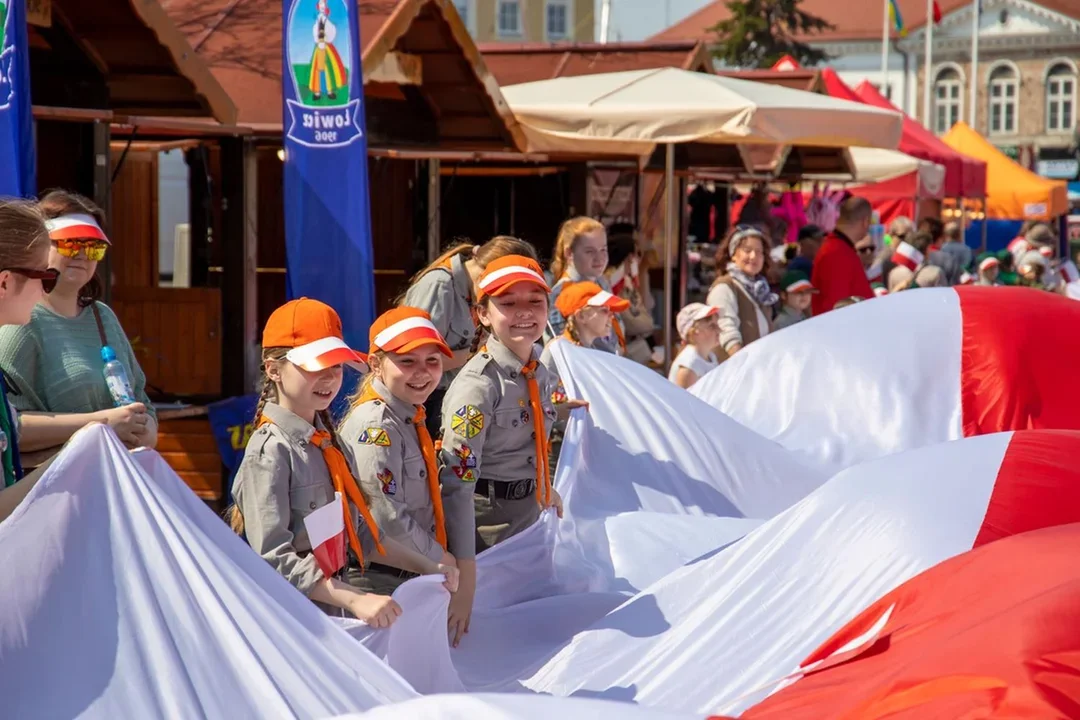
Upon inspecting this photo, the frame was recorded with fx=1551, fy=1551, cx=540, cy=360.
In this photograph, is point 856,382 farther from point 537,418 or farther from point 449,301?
point 537,418

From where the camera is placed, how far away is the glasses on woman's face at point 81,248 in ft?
14.4

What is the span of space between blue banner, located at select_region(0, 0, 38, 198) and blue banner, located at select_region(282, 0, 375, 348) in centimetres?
138

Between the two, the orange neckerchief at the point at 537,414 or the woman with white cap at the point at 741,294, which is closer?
the orange neckerchief at the point at 537,414

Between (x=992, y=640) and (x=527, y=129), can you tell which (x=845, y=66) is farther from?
(x=992, y=640)

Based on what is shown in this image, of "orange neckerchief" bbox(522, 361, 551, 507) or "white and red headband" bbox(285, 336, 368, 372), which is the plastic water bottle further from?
"orange neckerchief" bbox(522, 361, 551, 507)

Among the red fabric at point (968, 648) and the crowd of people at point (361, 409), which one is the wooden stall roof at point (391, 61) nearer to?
the crowd of people at point (361, 409)

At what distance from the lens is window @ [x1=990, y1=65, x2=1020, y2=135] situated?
59719 millimetres

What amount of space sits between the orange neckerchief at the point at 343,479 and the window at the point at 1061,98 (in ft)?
195

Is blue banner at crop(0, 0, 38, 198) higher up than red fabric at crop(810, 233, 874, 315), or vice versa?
blue banner at crop(0, 0, 38, 198)

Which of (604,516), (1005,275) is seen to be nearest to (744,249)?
(604,516)

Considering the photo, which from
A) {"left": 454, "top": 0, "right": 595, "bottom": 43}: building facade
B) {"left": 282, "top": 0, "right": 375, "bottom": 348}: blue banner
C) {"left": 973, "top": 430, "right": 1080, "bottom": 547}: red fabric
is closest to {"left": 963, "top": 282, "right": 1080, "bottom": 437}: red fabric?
{"left": 973, "top": 430, "right": 1080, "bottom": 547}: red fabric

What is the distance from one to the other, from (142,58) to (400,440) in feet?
12.7

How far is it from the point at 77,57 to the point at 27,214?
13.9 feet

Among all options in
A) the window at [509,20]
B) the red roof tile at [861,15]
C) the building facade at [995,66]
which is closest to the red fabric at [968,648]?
the window at [509,20]
